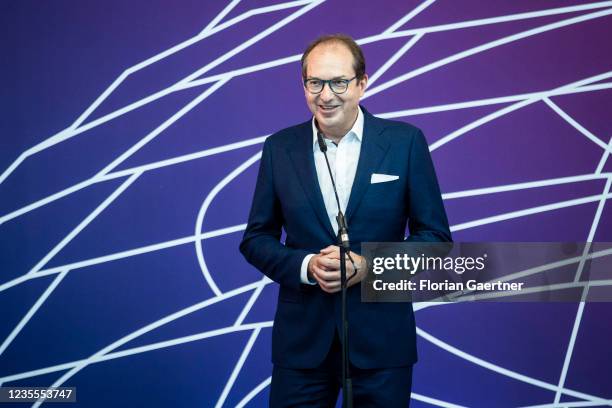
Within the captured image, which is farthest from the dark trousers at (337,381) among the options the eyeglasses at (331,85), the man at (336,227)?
the eyeglasses at (331,85)

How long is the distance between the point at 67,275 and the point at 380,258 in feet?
7.62

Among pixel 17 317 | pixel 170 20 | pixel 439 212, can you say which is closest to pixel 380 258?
pixel 439 212

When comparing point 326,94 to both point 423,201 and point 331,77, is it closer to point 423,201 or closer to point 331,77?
point 331,77

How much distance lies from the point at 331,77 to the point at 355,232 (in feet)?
1.49

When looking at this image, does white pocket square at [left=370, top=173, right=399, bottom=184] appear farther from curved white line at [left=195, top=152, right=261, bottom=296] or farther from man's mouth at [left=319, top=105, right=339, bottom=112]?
curved white line at [left=195, top=152, right=261, bottom=296]

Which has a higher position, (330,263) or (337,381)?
(330,263)

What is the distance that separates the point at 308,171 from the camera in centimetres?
229

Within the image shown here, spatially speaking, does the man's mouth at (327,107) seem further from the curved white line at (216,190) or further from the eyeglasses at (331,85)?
the curved white line at (216,190)

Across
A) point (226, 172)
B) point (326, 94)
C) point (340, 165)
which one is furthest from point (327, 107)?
point (226, 172)

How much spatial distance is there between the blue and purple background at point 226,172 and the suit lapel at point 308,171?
1476 millimetres

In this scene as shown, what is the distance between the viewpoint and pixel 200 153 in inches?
151

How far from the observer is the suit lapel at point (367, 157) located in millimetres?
2220

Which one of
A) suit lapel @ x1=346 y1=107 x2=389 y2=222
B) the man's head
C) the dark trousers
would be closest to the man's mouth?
the man's head

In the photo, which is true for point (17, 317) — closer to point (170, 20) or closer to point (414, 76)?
point (170, 20)
